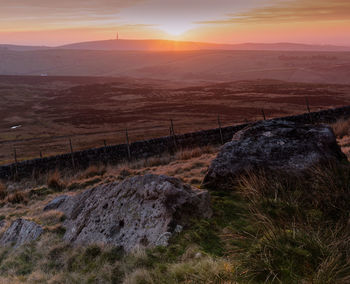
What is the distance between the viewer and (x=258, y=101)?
45.5 meters

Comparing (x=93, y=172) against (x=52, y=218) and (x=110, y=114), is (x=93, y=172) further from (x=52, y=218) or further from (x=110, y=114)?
(x=110, y=114)

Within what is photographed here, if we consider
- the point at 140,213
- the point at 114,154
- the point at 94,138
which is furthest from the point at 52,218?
the point at 94,138

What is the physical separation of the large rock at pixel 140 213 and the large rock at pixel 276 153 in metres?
0.96

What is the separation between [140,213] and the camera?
4.66 m

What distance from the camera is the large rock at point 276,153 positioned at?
549 cm

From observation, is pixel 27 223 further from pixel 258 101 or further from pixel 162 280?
pixel 258 101

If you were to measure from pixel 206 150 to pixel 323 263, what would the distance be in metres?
12.2

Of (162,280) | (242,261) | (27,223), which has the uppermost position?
(242,261)

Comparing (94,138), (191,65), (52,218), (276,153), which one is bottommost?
(94,138)

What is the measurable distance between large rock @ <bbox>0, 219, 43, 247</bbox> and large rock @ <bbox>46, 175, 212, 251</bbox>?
801 mm

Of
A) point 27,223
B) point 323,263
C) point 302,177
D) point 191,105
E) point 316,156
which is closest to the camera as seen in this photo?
point 323,263

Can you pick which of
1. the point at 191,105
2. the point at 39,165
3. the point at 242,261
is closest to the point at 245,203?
the point at 242,261

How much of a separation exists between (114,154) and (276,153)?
10937 millimetres

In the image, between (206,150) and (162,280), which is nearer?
(162,280)
